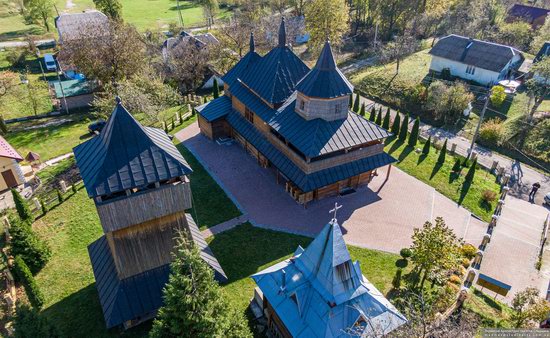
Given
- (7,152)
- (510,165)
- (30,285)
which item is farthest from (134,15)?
(510,165)

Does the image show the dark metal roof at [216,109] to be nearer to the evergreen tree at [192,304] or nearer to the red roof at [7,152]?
the red roof at [7,152]

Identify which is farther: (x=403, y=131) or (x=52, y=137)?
(x=52, y=137)

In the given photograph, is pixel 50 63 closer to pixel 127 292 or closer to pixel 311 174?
pixel 311 174

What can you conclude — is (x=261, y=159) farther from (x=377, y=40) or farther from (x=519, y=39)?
(x=519, y=39)

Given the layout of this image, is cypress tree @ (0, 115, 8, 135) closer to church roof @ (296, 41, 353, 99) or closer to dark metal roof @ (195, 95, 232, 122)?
dark metal roof @ (195, 95, 232, 122)

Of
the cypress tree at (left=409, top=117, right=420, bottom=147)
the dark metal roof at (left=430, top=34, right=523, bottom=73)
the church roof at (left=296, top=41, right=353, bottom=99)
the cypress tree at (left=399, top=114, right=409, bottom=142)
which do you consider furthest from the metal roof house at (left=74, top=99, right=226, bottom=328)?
the dark metal roof at (left=430, top=34, right=523, bottom=73)

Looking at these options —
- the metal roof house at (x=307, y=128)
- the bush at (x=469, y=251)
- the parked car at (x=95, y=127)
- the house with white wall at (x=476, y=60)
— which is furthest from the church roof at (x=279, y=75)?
the house with white wall at (x=476, y=60)

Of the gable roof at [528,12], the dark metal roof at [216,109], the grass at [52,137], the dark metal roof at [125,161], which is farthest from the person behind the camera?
the gable roof at [528,12]
